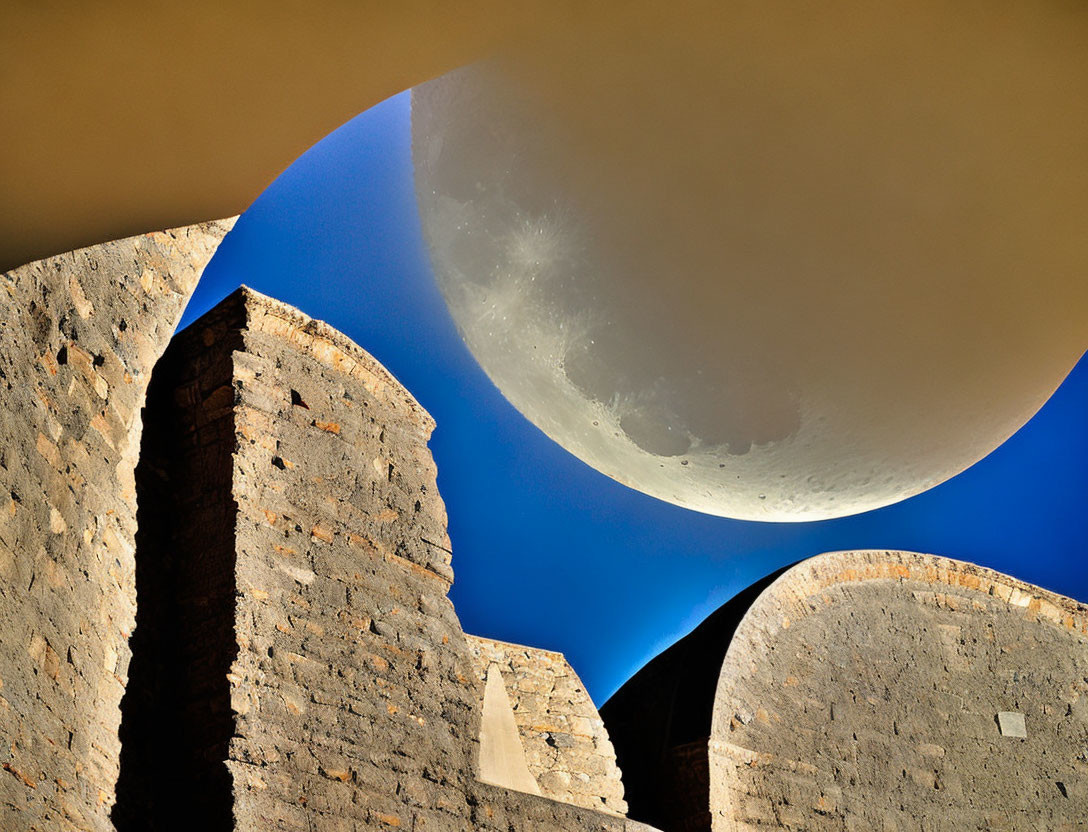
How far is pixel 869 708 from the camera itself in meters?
6.12

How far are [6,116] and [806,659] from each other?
17.6 feet

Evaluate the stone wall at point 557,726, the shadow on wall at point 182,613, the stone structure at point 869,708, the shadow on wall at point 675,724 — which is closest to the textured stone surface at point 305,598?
the shadow on wall at point 182,613

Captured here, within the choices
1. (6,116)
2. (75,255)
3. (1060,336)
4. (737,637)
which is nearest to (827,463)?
(1060,336)

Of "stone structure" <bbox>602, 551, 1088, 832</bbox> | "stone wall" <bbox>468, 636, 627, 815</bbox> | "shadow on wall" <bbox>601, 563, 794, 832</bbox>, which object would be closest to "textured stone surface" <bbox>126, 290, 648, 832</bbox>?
"stone wall" <bbox>468, 636, 627, 815</bbox>

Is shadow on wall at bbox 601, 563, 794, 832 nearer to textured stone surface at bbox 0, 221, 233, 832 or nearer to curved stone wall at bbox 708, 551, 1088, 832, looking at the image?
curved stone wall at bbox 708, 551, 1088, 832

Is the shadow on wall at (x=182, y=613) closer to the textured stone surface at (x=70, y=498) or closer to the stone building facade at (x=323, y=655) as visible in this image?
the stone building facade at (x=323, y=655)

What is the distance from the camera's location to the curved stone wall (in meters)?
5.67

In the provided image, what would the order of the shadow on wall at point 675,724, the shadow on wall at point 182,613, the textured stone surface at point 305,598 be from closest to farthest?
the shadow on wall at point 182,613 → the textured stone surface at point 305,598 → the shadow on wall at point 675,724

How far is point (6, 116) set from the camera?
1523 mm

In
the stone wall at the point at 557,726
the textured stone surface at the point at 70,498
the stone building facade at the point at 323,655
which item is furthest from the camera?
the stone wall at the point at 557,726

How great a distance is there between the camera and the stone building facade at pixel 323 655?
257 centimetres

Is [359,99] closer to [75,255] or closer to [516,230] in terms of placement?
[516,230]

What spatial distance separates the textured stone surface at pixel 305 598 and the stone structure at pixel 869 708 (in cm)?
201

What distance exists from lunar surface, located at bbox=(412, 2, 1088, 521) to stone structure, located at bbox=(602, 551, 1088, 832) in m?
3.43
